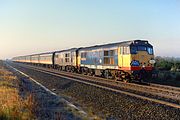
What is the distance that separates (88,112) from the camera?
475 inches

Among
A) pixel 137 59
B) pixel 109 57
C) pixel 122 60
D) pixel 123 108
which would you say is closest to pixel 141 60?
pixel 137 59

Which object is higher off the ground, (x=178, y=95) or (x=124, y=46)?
(x=124, y=46)

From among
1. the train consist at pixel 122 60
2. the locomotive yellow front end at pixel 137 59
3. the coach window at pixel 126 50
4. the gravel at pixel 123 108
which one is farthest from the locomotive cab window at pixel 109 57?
the gravel at pixel 123 108

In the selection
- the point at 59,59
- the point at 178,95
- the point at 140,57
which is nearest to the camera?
the point at 178,95

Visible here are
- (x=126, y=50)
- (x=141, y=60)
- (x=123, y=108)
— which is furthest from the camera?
(x=126, y=50)

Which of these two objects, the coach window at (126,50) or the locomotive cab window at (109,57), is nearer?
the coach window at (126,50)

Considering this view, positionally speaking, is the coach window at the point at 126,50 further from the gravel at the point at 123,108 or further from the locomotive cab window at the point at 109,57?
the gravel at the point at 123,108

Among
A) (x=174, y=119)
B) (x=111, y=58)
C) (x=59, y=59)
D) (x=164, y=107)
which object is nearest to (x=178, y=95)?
(x=164, y=107)

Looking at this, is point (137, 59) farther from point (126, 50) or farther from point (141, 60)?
point (126, 50)

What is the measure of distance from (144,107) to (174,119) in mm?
2355

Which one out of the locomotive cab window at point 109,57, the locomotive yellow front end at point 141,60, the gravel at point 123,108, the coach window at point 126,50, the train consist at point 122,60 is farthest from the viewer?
the locomotive cab window at point 109,57

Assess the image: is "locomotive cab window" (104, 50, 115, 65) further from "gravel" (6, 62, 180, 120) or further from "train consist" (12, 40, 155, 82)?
"gravel" (6, 62, 180, 120)

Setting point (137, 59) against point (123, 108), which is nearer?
point (123, 108)

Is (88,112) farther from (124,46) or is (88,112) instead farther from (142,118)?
(124,46)
